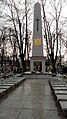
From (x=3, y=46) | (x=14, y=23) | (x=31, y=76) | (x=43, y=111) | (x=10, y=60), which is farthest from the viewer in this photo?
(x=10, y=60)

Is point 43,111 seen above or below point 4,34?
below

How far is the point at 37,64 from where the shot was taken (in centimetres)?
3550

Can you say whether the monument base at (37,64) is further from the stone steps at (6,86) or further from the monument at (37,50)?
the stone steps at (6,86)

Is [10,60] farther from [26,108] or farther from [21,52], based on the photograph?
[26,108]

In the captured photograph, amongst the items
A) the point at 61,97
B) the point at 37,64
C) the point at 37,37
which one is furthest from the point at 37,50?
the point at 61,97

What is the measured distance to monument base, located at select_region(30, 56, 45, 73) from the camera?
34969 millimetres

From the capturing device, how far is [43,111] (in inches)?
315

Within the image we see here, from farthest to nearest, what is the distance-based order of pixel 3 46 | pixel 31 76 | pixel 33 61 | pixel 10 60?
1. pixel 10 60
2. pixel 3 46
3. pixel 33 61
4. pixel 31 76

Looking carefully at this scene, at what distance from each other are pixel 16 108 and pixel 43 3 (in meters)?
33.4

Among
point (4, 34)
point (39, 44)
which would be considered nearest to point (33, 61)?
point (39, 44)

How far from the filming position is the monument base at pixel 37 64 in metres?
35.0

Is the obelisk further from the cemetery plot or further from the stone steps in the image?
the cemetery plot

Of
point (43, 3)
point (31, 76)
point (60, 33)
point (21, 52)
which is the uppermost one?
point (43, 3)

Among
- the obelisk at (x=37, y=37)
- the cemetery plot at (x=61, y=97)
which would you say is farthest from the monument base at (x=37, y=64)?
the cemetery plot at (x=61, y=97)
